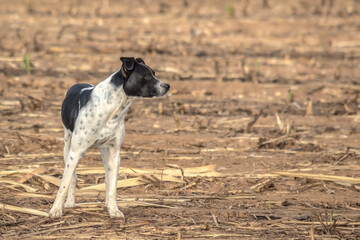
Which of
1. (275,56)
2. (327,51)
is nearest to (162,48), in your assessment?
(275,56)

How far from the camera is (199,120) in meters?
11.4

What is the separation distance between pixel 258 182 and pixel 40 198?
2.24 m

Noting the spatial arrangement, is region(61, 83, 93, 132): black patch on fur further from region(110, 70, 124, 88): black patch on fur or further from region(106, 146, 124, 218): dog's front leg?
region(106, 146, 124, 218): dog's front leg

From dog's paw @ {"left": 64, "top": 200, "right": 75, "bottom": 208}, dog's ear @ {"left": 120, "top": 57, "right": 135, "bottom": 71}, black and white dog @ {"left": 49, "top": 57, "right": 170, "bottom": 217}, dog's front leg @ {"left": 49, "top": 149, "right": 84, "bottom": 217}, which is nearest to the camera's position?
dog's ear @ {"left": 120, "top": 57, "right": 135, "bottom": 71}

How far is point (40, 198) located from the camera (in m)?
7.79

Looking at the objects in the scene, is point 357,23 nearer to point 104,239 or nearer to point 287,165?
point 287,165

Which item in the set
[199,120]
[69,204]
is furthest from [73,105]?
[199,120]

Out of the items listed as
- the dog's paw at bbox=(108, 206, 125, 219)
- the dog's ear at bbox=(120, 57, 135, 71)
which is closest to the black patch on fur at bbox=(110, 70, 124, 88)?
the dog's ear at bbox=(120, 57, 135, 71)

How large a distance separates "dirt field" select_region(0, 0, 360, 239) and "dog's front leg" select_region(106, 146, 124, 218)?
13 centimetres

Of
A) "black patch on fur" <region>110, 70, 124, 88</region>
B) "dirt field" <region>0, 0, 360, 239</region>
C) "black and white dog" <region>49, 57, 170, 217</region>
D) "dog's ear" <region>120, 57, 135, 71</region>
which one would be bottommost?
"dirt field" <region>0, 0, 360, 239</region>

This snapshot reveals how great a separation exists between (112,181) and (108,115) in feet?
2.00

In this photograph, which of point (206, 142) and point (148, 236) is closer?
point (148, 236)

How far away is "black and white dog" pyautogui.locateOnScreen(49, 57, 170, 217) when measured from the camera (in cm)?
683

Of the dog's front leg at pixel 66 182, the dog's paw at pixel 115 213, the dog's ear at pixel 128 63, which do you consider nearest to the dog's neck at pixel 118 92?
the dog's ear at pixel 128 63
